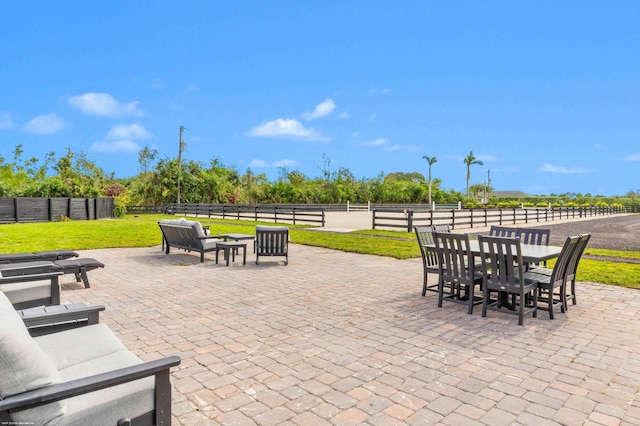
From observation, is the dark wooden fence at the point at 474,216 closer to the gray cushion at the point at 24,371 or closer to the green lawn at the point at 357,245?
the green lawn at the point at 357,245

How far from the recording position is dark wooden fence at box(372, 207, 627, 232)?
695 inches

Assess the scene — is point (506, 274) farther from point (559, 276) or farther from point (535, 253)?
point (559, 276)

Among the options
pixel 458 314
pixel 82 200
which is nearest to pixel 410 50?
pixel 82 200

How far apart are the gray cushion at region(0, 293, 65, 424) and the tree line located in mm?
28536

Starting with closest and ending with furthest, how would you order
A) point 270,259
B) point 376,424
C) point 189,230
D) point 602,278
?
point 376,424, point 602,278, point 189,230, point 270,259

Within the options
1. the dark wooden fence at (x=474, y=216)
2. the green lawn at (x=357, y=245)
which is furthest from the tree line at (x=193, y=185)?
the dark wooden fence at (x=474, y=216)

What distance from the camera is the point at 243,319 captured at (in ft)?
15.5

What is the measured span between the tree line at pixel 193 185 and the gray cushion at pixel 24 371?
1123 inches

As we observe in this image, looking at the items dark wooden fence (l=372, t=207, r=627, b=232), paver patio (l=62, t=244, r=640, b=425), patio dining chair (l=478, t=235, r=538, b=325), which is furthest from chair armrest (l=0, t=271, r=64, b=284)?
dark wooden fence (l=372, t=207, r=627, b=232)

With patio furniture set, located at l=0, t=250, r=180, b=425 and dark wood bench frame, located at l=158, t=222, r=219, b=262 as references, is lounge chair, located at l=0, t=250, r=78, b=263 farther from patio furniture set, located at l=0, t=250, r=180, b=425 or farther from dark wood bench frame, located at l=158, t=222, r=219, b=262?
patio furniture set, located at l=0, t=250, r=180, b=425

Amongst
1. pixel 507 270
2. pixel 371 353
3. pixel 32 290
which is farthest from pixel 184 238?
pixel 507 270

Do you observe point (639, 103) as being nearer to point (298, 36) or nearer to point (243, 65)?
point (298, 36)

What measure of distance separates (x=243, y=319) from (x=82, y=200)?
955 inches

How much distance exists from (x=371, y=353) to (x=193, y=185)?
36.7m
